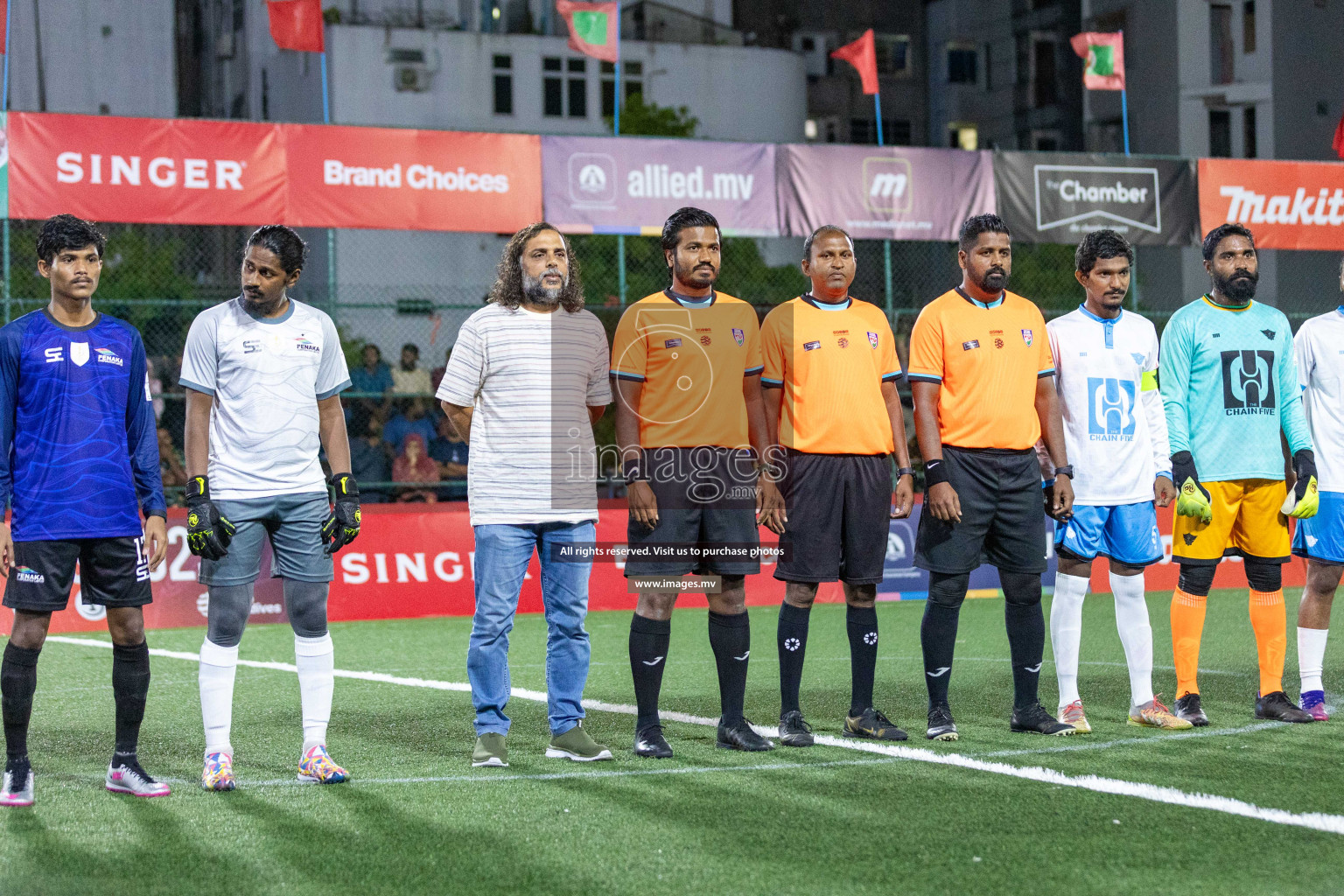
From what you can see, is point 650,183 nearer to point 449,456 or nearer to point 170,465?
point 449,456

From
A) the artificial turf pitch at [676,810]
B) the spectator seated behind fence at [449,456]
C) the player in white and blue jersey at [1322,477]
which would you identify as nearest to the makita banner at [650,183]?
the spectator seated behind fence at [449,456]

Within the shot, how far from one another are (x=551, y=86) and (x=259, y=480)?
116 ft

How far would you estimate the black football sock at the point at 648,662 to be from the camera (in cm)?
609

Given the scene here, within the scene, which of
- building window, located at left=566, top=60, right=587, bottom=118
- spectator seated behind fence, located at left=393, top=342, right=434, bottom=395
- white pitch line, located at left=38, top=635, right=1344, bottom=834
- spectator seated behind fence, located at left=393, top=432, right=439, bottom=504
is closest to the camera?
white pitch line, located at left=38, top=635, right=1344, bottom=834

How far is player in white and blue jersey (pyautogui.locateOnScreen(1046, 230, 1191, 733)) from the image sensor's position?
21.9 feet

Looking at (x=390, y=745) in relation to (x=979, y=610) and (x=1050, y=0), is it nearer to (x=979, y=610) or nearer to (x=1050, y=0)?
(x=979, y=610)

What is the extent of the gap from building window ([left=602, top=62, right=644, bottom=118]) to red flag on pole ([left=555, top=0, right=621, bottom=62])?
22.2 meters

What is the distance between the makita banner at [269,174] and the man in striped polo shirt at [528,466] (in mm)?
8264

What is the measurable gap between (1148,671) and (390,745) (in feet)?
11.4

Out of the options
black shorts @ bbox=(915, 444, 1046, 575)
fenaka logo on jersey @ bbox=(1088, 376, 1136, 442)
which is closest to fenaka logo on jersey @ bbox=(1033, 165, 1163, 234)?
fenaka logo on jersey @ bbox=(1088, 376, 1136, 442)

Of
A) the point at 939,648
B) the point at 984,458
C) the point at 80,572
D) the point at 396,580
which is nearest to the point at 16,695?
the point at 80,572

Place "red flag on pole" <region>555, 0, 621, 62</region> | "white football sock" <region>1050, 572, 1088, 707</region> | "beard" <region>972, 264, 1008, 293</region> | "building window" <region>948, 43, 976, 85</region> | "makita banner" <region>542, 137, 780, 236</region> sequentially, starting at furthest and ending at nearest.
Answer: "building window" <region>948, 43, 976, 85</region> < "red flag on pole" <region>555, 0, 621, 62</region> < "makita banner" <region>542, 137, 780, 236</region> < "white football sock" <region>1050, 572, 1088, 707</region> < "beard" <region>972, 264, 1008, 293</region>

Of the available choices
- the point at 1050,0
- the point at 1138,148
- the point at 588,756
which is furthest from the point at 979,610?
the point at 1050,0

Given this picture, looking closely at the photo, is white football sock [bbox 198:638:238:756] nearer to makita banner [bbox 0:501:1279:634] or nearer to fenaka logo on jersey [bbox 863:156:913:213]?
makita banner [bbox 0:501:1279:634]
